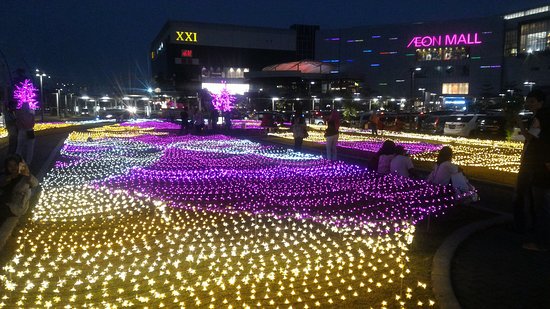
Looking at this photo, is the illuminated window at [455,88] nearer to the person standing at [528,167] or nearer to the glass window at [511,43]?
the glass window at [511,43]

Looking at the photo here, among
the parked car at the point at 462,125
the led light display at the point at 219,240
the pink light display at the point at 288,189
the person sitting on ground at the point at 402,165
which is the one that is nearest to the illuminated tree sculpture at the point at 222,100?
the parked car at the point at 462,125

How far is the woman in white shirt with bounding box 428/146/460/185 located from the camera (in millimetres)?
8289

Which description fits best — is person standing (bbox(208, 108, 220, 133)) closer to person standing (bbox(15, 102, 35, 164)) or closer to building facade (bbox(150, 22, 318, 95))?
person standing (bbox(15, 102, 35, 164))

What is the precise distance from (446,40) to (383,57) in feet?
34.4

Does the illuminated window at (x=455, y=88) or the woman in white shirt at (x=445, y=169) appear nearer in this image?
the woman in white shirt at (x=445, y=169)

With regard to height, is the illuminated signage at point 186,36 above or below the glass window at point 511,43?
above

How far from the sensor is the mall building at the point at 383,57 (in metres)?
68.5

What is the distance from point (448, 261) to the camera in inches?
220

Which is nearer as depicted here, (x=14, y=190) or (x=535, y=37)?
(x=14, y=190)

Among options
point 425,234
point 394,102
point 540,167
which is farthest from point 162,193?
point 394,102

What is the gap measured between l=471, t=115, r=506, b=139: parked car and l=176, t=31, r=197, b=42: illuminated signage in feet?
226

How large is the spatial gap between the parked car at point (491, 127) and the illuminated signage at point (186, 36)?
69.0 meters

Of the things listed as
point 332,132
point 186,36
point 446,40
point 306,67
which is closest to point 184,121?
point 332,132

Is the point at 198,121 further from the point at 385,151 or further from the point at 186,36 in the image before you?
the point at 186,36
